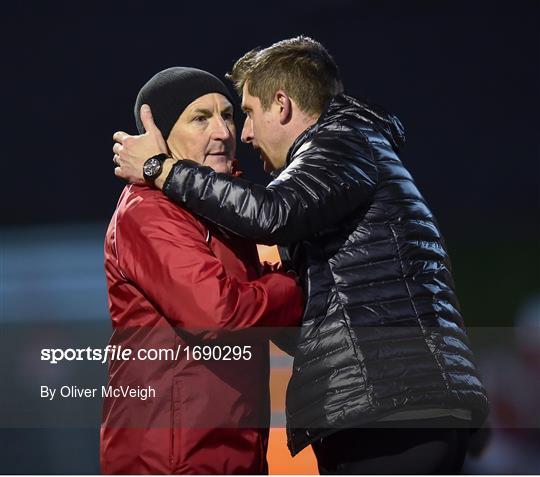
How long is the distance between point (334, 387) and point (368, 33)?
3.05m

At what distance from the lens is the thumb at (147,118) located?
248 cm

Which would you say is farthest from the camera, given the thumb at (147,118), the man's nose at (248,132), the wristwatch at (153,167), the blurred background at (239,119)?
the blurred background at (239,119)

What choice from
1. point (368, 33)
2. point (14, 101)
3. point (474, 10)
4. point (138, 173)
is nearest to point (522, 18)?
point (474, 10)

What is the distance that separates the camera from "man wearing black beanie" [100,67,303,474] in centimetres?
226

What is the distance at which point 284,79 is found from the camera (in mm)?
2498

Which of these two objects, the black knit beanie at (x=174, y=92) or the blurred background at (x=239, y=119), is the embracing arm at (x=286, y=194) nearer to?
the black knit beanie at (x=174, y=92)

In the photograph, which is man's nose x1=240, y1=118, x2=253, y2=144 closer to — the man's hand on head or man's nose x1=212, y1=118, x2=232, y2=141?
man's nose x1=212, y1=118, x2=232, y2=141

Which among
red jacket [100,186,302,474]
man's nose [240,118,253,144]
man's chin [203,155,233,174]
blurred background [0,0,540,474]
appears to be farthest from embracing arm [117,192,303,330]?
blurred background [0,0,540,474]

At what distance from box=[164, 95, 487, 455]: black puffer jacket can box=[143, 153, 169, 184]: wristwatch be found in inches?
2.0

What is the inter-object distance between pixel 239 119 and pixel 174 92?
2133mm

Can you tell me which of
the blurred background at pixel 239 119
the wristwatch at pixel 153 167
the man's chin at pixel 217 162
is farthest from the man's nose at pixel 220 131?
the blurred background at pixel 239 119

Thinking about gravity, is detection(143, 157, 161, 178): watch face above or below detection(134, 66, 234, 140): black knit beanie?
below

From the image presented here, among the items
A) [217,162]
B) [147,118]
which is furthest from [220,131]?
[147,118]

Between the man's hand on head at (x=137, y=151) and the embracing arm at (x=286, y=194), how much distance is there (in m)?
0.11
